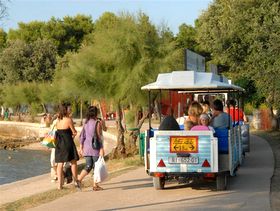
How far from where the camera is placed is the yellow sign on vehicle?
11.7 m

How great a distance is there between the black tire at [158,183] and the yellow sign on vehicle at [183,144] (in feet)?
2.37

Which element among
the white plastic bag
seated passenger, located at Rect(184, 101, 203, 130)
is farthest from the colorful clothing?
seated passenger, located at Rect(184, 101, 203, 130)

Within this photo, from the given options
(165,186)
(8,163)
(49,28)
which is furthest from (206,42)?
(49,28)

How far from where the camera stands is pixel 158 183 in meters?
12.3

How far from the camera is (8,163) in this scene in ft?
111

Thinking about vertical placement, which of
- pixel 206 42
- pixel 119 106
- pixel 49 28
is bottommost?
pixel 119 106

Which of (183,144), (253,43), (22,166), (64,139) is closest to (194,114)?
(183,144)

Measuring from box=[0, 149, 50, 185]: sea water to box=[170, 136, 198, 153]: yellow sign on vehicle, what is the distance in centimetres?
1183

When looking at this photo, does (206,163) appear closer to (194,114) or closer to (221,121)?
(221,121)

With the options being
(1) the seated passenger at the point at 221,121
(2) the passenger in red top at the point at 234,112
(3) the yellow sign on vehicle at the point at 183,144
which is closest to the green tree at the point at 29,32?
(2) the passenger in red top at the point at 234,112

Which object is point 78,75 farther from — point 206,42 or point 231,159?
point 206,42

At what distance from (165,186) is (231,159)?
1.64 meters

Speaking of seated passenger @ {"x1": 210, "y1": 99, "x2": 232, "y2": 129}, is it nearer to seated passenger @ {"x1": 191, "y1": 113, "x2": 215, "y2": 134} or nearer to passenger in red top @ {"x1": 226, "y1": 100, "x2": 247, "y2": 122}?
seated passenger @ {"x1": 191, "y1": 113, "x2": 215, "y2": 134}

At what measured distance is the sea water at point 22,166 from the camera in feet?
84.7
